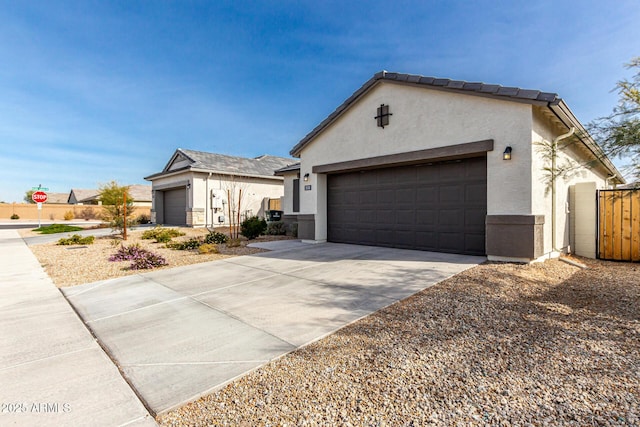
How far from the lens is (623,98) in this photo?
4531mm

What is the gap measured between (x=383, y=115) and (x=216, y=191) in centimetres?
1310

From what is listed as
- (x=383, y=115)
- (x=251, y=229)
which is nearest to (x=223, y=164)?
(x=251, y=229)

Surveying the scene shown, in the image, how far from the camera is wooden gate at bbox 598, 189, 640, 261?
7406 mm

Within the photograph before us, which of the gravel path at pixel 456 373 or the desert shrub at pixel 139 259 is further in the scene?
the desert shrub at pixel 139 259

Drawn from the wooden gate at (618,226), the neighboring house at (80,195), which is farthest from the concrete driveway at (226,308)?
the neighboring house at (80,195)

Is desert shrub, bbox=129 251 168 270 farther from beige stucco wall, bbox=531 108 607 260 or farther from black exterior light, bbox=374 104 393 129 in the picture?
beige stucco wall, bbox=531 108 607 260

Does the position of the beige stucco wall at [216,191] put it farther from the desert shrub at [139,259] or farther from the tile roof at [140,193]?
the tile roof at [140,193]

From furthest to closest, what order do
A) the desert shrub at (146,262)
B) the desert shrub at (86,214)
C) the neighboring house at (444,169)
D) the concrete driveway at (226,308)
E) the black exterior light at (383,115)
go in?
the desert shrub at (86,214), the black exterior light at (383,115), the desert shrub at (146,262), the neighboring house at (444,169), the concrete driveway at (226,308)

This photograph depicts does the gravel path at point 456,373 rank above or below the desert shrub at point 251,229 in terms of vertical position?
below

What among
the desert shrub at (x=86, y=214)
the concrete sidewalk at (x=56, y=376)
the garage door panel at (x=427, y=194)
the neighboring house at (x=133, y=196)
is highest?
the neighboring house at (x=133, y=196)

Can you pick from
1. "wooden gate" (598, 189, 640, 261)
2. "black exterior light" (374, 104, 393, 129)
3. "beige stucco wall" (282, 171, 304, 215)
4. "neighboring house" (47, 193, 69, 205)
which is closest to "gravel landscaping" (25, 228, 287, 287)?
"beige stucco wall" (282, 171, 304, 215)

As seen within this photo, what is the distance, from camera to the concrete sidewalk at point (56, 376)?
206 centimetres

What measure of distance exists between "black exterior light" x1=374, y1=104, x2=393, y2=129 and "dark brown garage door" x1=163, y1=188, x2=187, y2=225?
49.3 feet

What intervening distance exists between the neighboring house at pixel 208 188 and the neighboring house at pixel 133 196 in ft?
57.1
